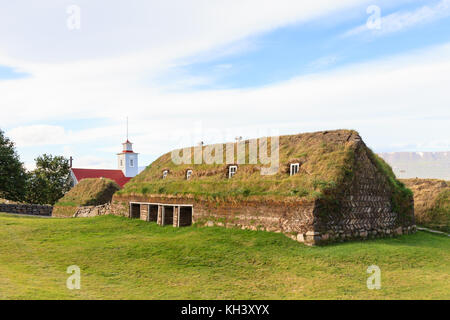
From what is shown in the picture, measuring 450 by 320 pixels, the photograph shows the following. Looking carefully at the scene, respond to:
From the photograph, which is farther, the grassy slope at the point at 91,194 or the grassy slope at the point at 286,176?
the grassy slope at the point at 91,194

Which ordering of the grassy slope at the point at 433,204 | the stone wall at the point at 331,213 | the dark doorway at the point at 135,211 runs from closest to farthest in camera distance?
the stone wall at the point at 331,213 → the dark doorway at the point at 135,211 → the grassy slope at the point at 433,204

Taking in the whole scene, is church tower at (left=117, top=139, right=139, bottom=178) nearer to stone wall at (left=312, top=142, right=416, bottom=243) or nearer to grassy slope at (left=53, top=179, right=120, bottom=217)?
grassy slope at (left=53, top=179, right=120, bottom=217)

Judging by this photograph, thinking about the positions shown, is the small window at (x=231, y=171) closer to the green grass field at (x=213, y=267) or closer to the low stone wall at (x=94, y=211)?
the green grass field at (x=213, y=267)

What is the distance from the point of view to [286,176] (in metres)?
21.5

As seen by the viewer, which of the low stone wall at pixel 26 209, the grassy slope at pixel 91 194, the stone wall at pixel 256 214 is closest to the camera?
the stone wall at pixel 256 214

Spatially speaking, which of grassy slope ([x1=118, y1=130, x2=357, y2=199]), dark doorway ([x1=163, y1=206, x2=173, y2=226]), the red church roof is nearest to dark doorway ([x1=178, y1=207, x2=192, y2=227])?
grassy slope ([x1=118, y1=130, x2=357, y2=199])

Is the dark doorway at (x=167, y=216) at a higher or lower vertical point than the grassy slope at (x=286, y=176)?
lower

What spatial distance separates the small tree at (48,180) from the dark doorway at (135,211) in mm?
31559

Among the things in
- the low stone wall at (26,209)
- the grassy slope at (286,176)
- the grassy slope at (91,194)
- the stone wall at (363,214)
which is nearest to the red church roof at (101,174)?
the low stone wall at (26,209)

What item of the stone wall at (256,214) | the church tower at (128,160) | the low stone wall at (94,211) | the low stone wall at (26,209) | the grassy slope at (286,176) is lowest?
the low stone wall at (26,209)

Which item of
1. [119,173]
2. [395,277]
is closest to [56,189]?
[119,173]

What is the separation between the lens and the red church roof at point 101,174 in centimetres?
6606

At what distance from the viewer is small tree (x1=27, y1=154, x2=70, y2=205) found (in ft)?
179

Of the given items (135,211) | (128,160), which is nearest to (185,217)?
(135,211)
